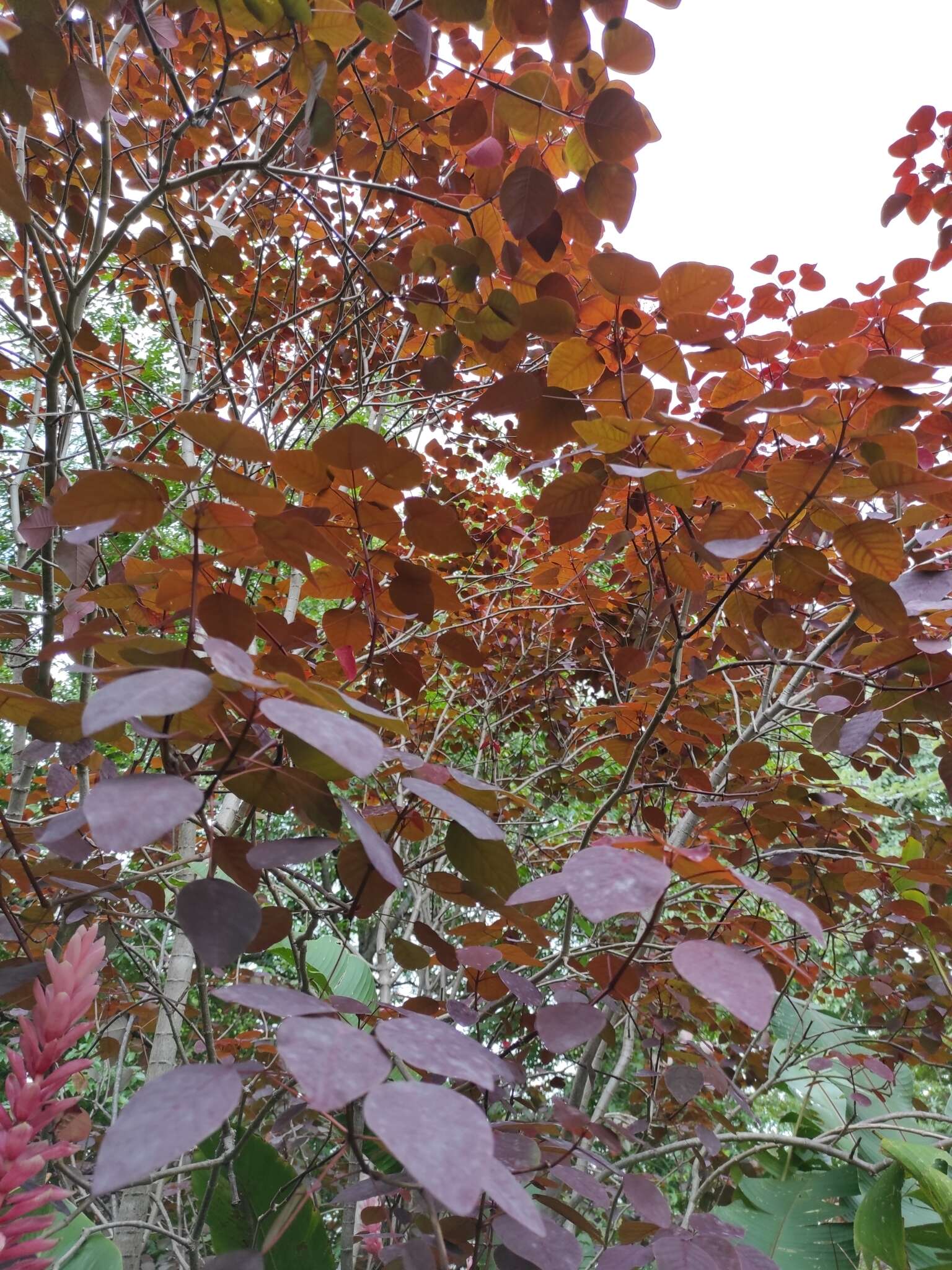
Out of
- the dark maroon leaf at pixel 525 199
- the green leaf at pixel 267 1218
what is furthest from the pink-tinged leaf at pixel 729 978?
the green leaf at pixel 267 1218

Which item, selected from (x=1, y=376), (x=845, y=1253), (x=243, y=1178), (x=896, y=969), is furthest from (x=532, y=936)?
(x=845, y=1253)

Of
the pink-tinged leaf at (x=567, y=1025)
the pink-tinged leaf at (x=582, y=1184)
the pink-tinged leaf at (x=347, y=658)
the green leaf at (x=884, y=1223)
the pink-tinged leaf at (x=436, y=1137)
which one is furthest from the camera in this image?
the green leaf at (x=884, y=1223)

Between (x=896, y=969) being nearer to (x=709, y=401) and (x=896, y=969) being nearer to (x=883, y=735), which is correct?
(x=883, y=735)

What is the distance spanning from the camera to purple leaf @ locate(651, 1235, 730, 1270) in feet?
2.05

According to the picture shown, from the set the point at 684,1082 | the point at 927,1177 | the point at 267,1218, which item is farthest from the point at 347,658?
the point at 927,1177

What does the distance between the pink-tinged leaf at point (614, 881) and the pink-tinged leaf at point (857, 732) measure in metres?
0.55

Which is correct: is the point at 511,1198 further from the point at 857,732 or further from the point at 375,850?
the point at 857,732

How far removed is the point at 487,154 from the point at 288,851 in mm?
894

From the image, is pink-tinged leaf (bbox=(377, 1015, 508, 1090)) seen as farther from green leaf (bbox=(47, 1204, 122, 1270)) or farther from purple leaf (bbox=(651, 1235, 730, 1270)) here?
green leaf (bbox=(47, 1204, 122, 1270))

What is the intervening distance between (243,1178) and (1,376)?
1.53 metres

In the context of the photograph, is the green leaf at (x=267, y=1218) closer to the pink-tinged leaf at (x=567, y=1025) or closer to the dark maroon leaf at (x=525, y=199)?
the pink-tinged leaf at (x=567, y=1025)

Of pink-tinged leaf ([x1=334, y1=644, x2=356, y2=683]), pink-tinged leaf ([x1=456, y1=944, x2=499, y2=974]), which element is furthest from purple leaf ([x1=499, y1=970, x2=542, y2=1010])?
pink-tinged leaf ([x1=334, y1=644, x2=356, y2=683])

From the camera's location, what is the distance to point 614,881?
381 mm

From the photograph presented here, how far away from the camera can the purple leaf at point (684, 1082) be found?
1.02 m
